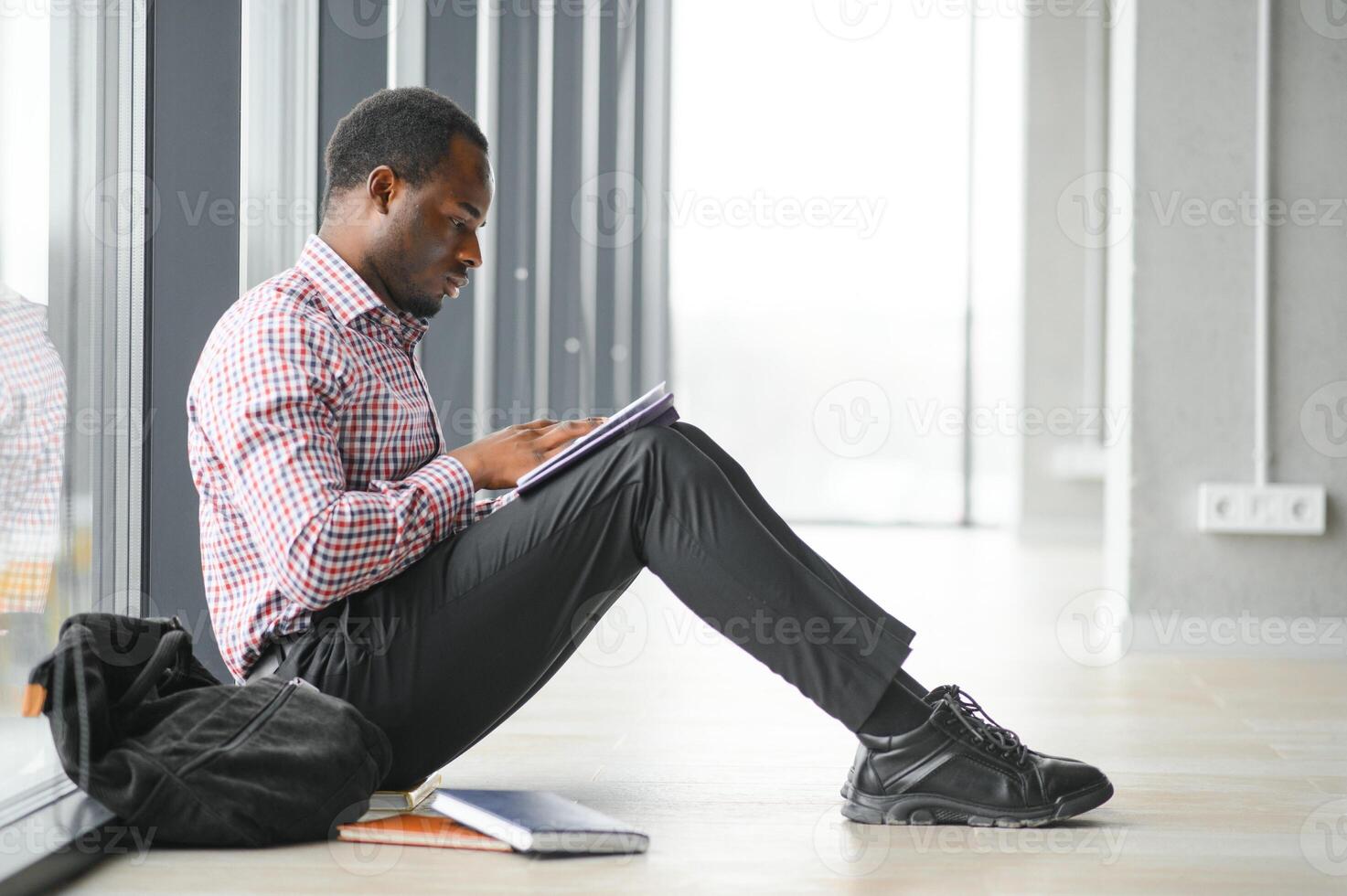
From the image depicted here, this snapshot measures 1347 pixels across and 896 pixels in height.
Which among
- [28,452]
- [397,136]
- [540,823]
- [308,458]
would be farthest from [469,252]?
[540,823]

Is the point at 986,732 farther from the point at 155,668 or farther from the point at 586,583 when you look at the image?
the point at 155,668

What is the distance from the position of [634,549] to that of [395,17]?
198 cm

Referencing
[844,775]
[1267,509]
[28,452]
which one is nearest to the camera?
[28,452]

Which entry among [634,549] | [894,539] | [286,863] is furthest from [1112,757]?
[894,539]

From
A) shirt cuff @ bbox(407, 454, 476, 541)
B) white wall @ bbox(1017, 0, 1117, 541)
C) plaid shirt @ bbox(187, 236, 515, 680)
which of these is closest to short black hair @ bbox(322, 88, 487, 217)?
plaid shirt @ bbox(187, 236, 515, 680)

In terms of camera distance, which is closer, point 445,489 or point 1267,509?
point 445,489

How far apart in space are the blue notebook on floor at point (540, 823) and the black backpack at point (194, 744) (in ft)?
0.36

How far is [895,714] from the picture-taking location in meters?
1.53

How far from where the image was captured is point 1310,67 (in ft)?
9.87

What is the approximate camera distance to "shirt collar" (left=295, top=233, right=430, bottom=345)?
1.55 meters

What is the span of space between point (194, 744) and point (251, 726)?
0.19ft

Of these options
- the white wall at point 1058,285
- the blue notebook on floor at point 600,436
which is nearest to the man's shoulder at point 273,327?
the blue notebook on floor at point 600,436

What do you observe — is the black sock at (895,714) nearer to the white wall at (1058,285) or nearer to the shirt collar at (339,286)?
the shirt collar at (339,286)

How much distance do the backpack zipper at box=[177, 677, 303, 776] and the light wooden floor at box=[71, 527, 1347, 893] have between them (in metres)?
0.11
